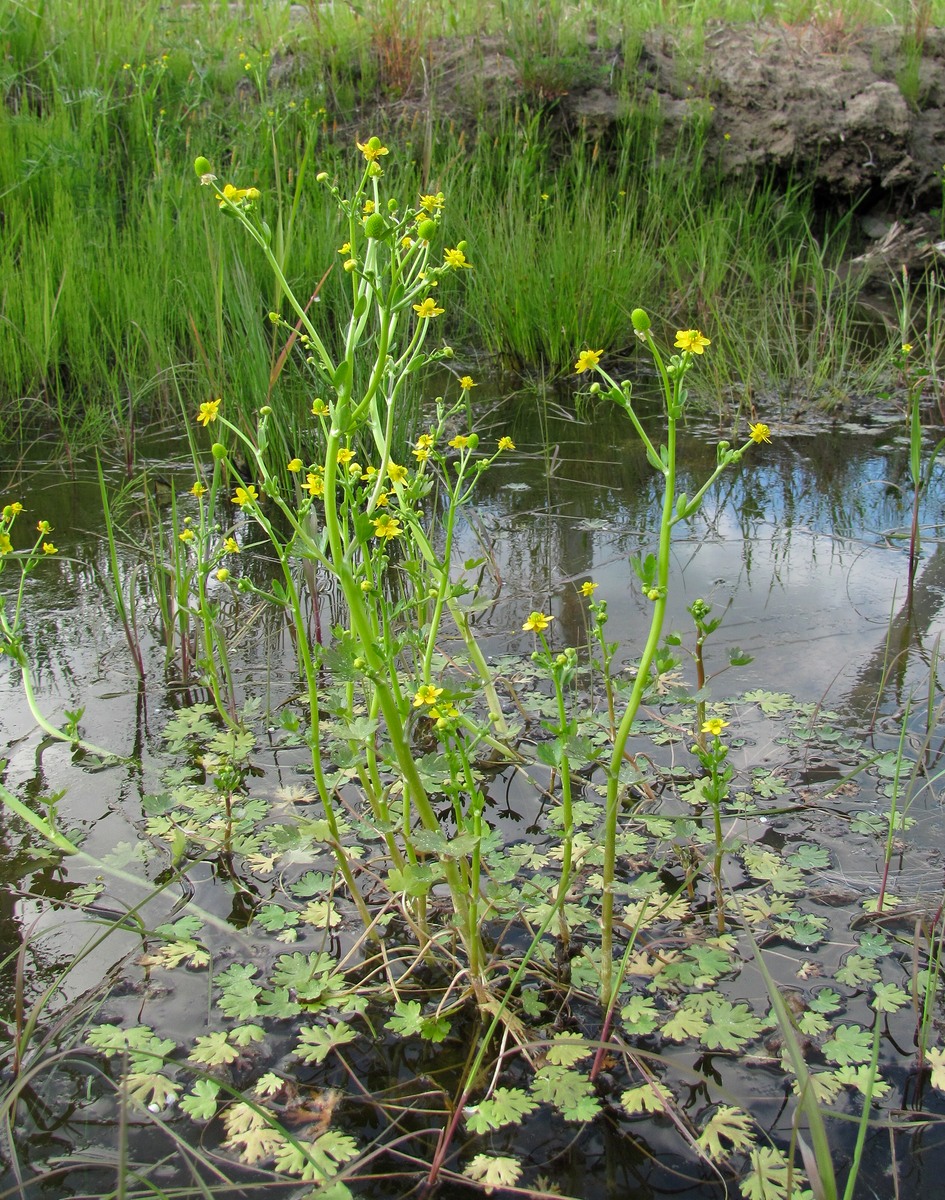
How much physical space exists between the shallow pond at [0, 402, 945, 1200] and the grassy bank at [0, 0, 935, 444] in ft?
2.28

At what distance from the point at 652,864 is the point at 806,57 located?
21.3 ft

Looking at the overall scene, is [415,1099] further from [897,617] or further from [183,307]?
[183,307]

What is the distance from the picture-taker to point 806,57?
6.57 m

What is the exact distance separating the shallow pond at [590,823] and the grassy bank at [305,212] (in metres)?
0.69

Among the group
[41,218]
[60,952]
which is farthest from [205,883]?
[41,218]

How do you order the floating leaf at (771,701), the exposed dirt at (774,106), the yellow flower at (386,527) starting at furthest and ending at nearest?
the exposed dirt at (774,106) < the floating leaf at (771,701) < the yellow flower at (386,527)

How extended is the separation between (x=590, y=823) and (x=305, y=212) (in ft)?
12.9

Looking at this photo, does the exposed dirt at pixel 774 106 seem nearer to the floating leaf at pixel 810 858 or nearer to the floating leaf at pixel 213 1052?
the floating leaf at pixel 810 858

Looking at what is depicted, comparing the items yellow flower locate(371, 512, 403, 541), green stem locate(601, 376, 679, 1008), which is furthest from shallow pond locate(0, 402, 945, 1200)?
yellow flower locate(371, 512, 403, 541)

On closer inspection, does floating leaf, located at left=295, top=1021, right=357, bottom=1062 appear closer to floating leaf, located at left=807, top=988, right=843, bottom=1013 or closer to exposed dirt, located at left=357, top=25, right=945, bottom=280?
floating leaf, located at left=807, top=988, right=843, bottom=1013

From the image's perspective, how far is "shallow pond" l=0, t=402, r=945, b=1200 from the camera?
1.42 m

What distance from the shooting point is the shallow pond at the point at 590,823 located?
142cm

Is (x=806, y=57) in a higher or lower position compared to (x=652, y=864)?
higher

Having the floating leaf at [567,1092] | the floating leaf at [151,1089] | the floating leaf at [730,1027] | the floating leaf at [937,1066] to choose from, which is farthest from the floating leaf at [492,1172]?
the floating leaf at [937,1066]
